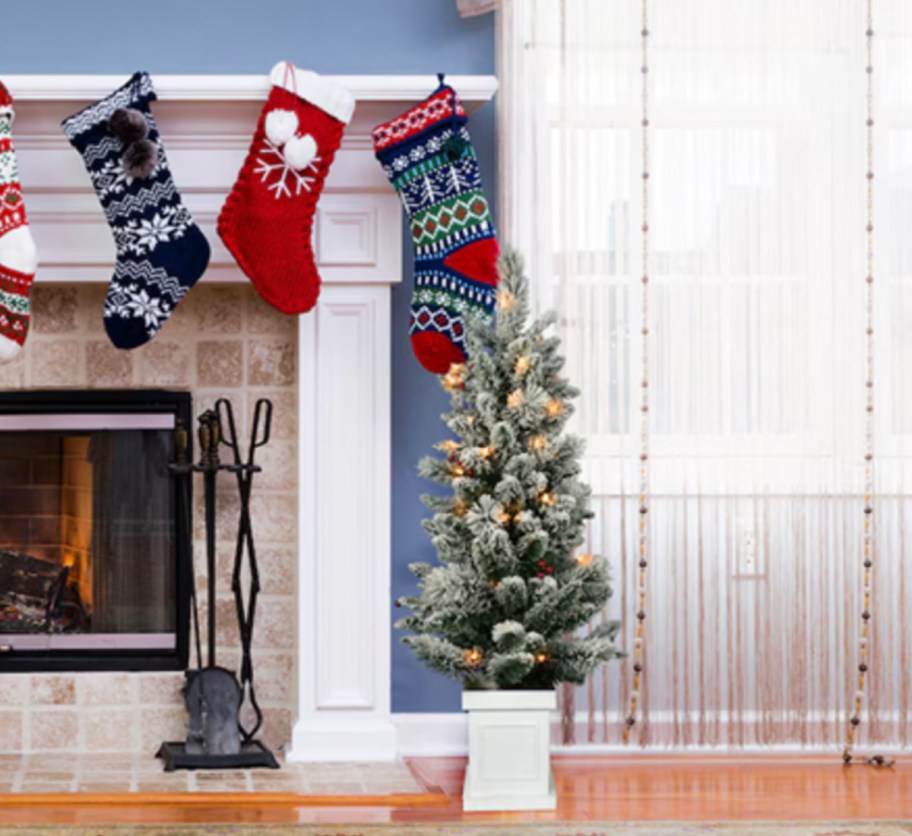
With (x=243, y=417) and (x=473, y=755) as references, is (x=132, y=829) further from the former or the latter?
→ (x=243, y=417)

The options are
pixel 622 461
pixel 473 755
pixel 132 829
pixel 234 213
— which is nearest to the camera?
pixel 132 829

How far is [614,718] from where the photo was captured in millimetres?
3855

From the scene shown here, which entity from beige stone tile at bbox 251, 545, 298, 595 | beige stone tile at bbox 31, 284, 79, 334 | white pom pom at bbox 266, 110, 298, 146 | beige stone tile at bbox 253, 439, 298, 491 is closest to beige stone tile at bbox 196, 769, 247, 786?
beige stone tile at bbox 251, 545, 298, 595

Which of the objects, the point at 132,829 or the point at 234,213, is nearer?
the point at 132,829

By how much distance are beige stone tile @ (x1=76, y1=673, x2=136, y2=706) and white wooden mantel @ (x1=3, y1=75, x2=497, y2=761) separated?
463mm

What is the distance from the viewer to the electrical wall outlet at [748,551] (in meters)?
3.86

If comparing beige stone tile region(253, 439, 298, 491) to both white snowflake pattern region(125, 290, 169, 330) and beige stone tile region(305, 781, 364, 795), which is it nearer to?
white snowflake pattern region(125, 290, 169, 330)

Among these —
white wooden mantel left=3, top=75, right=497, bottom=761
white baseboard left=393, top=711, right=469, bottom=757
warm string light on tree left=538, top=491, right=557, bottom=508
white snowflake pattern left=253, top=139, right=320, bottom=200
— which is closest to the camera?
warm string light on tree left=538, top=491, right=557, bottom=508

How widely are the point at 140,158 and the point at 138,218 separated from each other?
A: 0.14 metres

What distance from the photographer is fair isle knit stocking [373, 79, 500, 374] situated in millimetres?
3566

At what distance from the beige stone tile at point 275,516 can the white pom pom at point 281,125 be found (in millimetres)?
931

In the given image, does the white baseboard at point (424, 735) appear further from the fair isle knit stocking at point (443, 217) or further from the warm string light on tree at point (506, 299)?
the warm string light on tree at point (506, 299)

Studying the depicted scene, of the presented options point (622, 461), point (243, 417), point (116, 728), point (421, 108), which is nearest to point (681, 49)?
point (421, 108)

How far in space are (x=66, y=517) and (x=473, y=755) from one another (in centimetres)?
131
